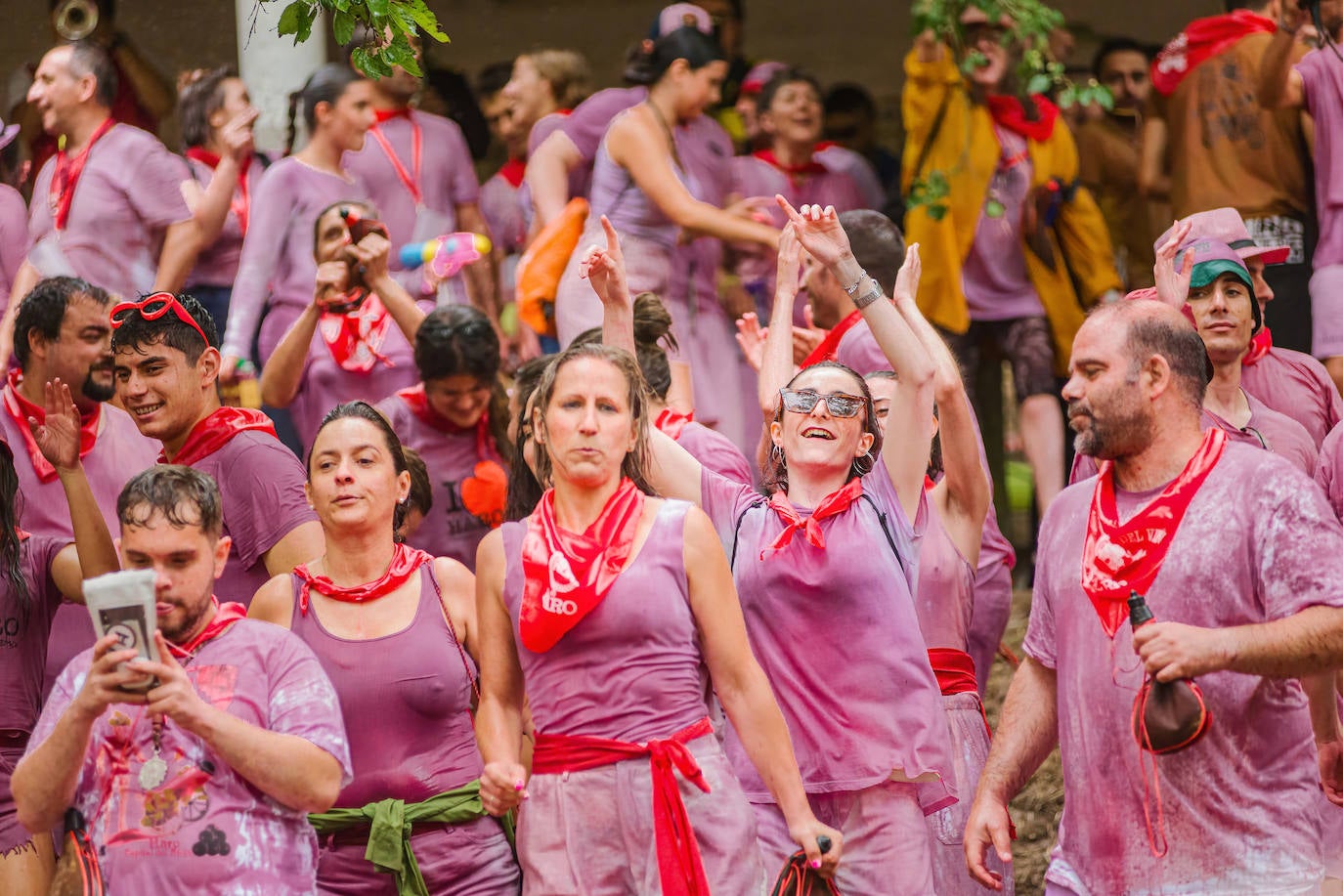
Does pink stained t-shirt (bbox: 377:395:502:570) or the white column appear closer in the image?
pink stained t-shirt (bbox: 377:395:502:570)

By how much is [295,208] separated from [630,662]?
3.68 m

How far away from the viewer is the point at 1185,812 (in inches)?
164

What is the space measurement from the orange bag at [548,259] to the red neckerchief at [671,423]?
191 cm

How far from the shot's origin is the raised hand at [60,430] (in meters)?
5.29

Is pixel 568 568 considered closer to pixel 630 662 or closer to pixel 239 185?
pixel 630 662

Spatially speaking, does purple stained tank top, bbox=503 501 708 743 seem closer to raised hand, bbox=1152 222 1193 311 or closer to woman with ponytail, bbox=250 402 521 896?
woman with ponytail, bbox=250 402 521 896

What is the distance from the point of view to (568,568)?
4.37m

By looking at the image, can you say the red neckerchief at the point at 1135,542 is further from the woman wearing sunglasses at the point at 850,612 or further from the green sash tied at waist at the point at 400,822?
the green sash tied at waist at the point at 400,822

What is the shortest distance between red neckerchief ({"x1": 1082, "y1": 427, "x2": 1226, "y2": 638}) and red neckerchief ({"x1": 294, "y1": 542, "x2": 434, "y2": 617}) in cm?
166

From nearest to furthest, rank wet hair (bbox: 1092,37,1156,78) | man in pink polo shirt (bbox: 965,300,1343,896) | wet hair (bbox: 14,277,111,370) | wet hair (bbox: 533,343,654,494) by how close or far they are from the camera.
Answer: man in pink polo shirt (bbox: 965,300,1343,896)
wet hair (bbox: 533,343,654,494)
wet hair (bbox: 14,277,111,370)
wet hair (bbox: 1092,37,1156,78)

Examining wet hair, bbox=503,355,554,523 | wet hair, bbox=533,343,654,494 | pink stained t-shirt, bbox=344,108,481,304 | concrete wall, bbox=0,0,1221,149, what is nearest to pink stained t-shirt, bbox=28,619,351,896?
wet hair, bbox=533,343,654,494

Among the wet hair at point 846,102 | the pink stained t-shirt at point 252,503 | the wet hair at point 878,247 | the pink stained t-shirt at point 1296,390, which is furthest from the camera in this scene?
the wet hair at point 846,102

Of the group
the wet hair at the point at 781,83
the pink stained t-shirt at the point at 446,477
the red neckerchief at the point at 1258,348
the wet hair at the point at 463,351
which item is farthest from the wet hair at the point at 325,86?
the red neckerchief at the point at 1258,348

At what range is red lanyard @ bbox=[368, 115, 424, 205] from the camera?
8.04 metres
